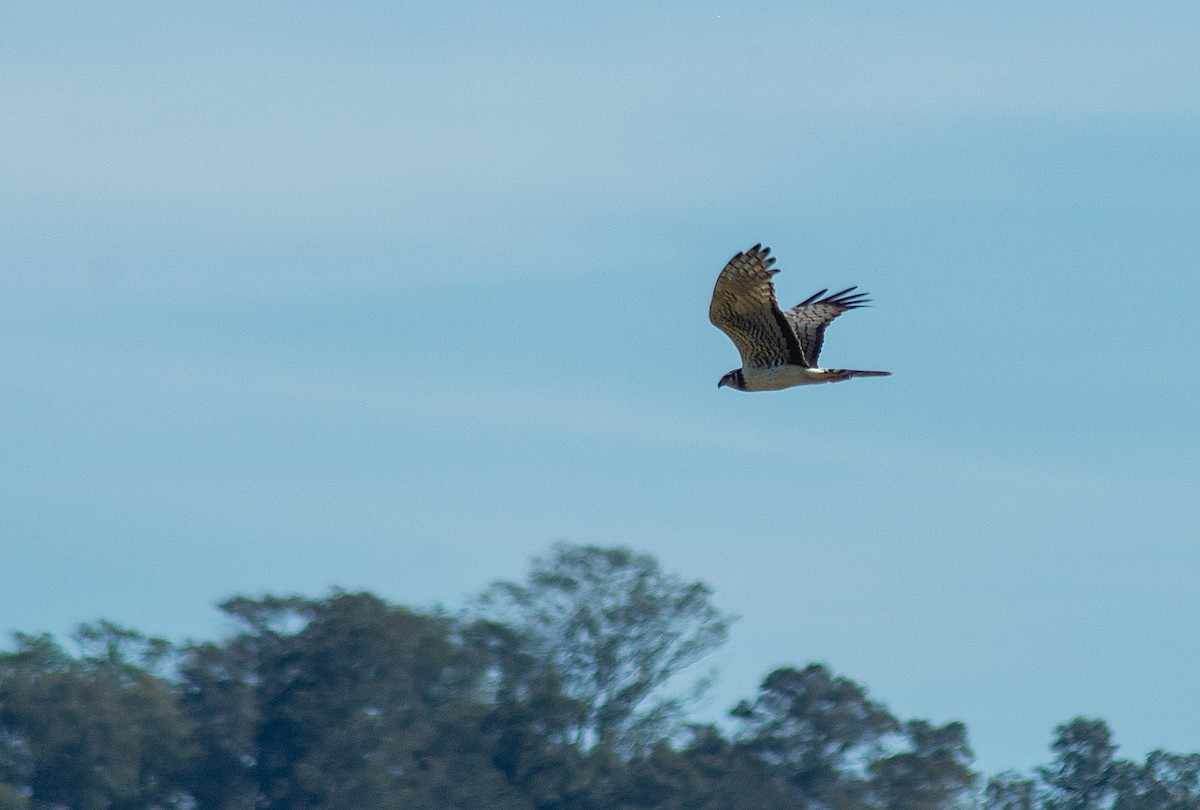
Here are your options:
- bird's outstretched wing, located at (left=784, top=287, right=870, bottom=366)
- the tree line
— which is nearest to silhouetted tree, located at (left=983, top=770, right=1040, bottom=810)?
the tree line

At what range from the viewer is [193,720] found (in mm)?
52188

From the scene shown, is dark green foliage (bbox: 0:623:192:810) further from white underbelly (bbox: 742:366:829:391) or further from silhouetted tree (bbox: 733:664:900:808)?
white underbelly (bbox: 742:366:829:391)

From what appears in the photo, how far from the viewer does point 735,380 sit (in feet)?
60.4

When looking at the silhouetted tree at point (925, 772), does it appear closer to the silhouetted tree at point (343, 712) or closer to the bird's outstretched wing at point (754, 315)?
the silhouetted tree at point (343, 712)

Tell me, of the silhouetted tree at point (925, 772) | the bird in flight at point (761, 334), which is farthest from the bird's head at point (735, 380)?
the silhouetted tree at point (925, 772)

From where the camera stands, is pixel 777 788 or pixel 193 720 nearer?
pixel 777 788

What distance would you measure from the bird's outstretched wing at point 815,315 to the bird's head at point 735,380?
628mm

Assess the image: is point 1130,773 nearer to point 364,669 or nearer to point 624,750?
point 624,750

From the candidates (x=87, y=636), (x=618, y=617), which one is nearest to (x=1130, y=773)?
(x=618, y=617)

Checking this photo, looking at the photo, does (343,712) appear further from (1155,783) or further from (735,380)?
(735,380)

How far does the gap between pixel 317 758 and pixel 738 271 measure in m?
35.6

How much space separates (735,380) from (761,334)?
3.88ft

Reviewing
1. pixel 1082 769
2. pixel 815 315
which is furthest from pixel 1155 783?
pixel 815 315

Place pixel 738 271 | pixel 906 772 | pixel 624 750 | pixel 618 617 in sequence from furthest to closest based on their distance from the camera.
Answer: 1. pixel 618 617
2. pixel 624 750
3. pixel 906 772
4. pixel 738 271
